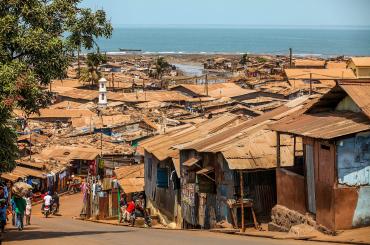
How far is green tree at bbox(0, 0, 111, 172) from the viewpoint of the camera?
14.1 metres

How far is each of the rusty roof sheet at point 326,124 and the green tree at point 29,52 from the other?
5.41 meters

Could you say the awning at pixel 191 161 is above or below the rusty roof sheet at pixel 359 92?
below

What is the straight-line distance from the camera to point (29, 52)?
15.0 m

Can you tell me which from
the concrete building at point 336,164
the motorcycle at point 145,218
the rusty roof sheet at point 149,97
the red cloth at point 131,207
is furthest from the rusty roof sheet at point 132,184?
the rusty roof sheet at point 149,97

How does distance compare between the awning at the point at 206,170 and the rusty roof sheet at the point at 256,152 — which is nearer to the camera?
the rusty roof sheet at the point at 256,152

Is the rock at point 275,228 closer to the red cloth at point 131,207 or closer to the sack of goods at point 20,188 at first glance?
the red cloth at point 131,207

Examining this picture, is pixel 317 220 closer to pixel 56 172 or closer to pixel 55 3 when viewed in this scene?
pixel 55 3

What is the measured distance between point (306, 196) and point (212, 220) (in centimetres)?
443

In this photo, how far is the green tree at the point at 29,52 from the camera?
14.1 meters

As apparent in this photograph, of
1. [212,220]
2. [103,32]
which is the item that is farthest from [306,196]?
[103,32]

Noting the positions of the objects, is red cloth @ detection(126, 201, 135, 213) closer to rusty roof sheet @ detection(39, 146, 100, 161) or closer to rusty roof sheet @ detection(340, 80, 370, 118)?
rusty roof sheet @ detection(340, 80, 370, 118)

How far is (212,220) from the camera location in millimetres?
19891

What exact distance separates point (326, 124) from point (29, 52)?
6971 mm

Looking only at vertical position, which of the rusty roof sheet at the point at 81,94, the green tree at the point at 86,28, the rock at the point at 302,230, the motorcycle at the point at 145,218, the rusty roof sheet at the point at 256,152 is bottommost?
the motorcycle at the point at 145,218
